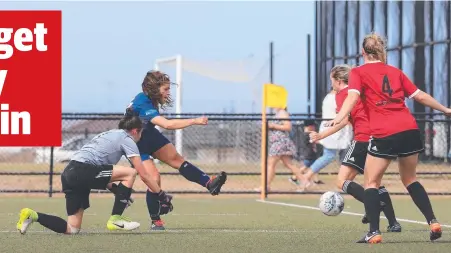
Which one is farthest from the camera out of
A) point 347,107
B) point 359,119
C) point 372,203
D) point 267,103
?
point 267,103

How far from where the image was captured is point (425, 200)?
9.69m

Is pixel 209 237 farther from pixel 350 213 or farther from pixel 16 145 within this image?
pixel 16 145

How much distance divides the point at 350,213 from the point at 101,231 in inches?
185

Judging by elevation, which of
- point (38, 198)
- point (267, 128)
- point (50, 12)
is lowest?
point (38, 198)

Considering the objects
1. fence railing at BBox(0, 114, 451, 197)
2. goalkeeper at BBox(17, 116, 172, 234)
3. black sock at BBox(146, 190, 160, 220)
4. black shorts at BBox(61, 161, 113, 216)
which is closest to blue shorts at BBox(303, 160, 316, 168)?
fence railing at BBox(0, 114, 451, 197)

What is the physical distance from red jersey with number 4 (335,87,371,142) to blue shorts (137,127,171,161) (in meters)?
1.83

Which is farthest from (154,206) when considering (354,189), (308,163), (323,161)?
(308,163)

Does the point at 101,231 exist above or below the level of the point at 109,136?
below

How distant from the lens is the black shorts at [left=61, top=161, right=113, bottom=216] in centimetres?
1010

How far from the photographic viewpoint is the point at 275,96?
765 inches

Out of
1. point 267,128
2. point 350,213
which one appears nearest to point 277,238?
point 350,213

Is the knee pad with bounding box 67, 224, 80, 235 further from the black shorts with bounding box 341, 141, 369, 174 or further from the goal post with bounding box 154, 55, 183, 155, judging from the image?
the goal post with bounding box 154, 55, 183, 155

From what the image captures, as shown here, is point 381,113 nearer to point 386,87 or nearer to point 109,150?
point 386,87

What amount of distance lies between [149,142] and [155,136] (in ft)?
0.30
